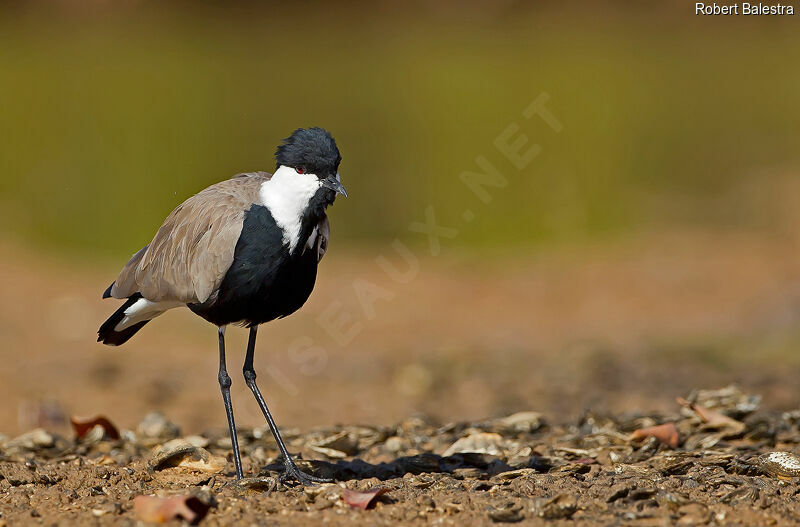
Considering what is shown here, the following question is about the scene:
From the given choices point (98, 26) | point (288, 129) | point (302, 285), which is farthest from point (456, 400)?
point (98, 26)

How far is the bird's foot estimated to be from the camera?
14.9 feet

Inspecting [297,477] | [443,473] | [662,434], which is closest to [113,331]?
[297,477]

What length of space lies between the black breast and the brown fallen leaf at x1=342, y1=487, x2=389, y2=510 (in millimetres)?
905

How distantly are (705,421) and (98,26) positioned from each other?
2694 cm

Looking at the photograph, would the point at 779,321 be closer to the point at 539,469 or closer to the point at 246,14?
the point at 539,469

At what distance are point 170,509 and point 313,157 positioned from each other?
145 centimetres

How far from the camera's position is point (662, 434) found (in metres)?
5.03

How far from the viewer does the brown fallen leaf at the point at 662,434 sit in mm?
5008

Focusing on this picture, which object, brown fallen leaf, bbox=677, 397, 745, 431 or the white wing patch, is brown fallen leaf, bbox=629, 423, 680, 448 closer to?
brown fallen leaf, bbox=677, 397, 745, 431

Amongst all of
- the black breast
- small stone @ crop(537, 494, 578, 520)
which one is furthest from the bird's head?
small stone @ crop(537, 494, 578, 520)

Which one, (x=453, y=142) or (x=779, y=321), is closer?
(x=779, y=321)

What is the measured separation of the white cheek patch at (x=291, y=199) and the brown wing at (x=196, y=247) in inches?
6.2

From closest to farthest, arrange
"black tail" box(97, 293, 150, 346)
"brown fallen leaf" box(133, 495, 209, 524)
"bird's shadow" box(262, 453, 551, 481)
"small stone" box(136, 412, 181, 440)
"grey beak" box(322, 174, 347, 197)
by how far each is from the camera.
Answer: "brown fallen leaf" box(133, 495, 209, 524), "grey beak" box(322, 174, 347, 197), "bird's shadow" box(262, 453, 551, 481), "black tail" box(97, 293, 150, 346), "small stone" box(136, 412, 181, 440)

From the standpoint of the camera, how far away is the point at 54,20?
29844 millimetres
